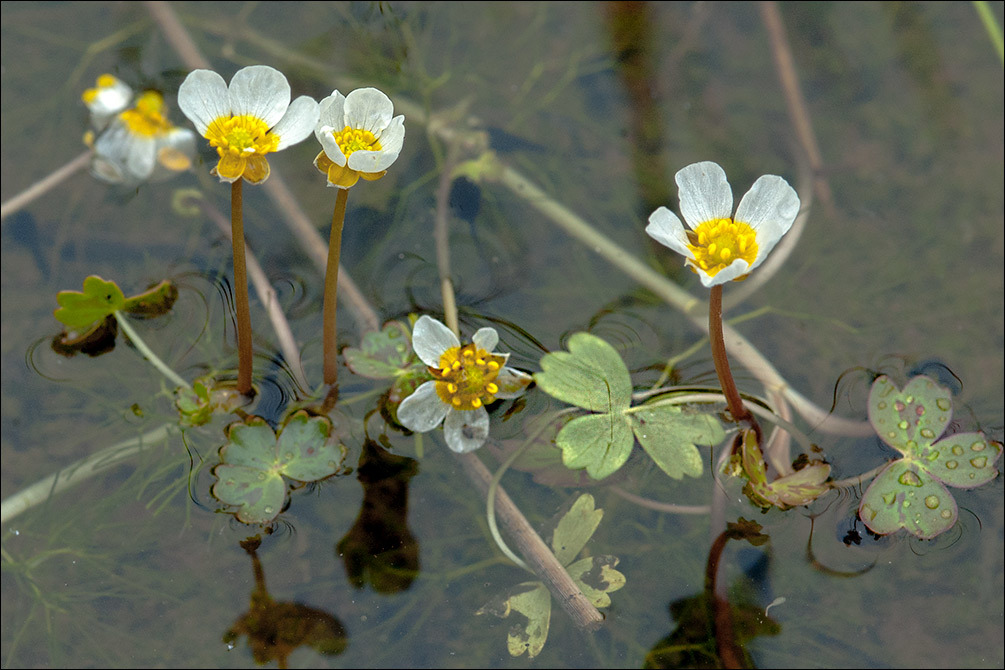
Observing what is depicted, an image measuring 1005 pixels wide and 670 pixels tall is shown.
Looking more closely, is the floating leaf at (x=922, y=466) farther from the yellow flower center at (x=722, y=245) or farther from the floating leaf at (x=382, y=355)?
the floating leaf at (x=382, y=355)

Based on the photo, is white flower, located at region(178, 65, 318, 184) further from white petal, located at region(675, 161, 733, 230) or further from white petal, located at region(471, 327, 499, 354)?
white petal, located at region(675, 161, 733, 230)

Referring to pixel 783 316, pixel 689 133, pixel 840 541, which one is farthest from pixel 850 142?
pixel 840 541

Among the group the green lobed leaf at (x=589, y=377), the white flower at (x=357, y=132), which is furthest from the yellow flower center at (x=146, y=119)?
the green lobed leaf at (x=589, y=377)

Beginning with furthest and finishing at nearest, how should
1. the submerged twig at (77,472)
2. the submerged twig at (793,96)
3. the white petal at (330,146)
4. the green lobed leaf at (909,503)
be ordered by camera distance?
the submerged twig at (793,96), the submerged twig at (77,472), the green lobed leaf at (909,503), the white petal at (330,146)

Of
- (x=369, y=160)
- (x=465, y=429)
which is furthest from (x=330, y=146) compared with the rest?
(x=465, y=429)

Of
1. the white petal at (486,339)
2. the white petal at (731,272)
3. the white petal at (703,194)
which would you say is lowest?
the white petal at (486,339)

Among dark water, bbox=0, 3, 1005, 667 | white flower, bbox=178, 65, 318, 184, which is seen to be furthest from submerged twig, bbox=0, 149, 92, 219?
white flower, bbox=178, 65, 318, 184
